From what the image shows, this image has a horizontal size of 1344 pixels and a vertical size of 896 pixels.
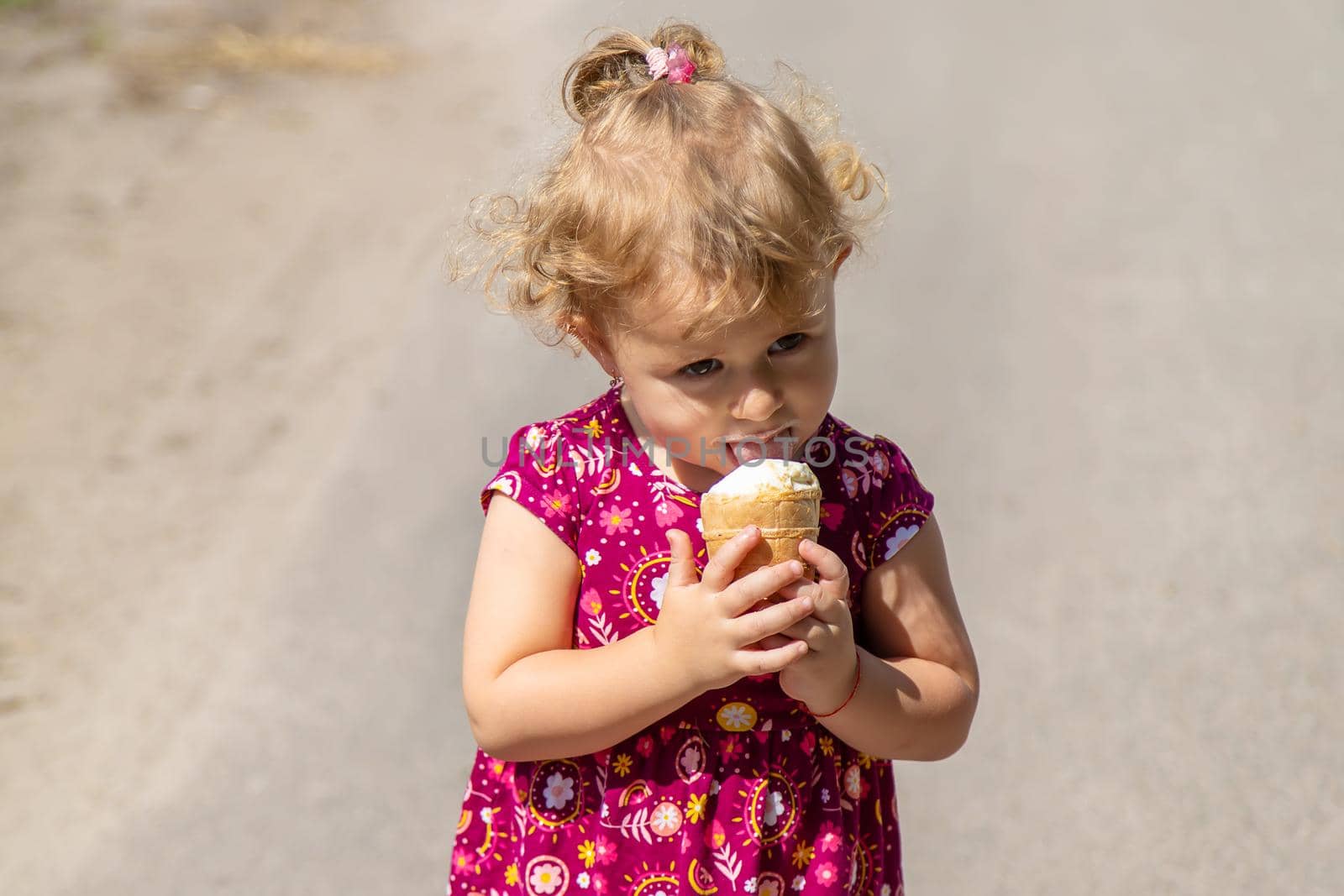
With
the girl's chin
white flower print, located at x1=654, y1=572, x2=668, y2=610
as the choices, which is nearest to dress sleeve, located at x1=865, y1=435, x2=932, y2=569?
the girl's chin

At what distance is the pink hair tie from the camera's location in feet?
6.19

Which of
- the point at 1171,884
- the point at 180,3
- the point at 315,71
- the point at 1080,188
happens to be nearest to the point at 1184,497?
the point at 1171,884

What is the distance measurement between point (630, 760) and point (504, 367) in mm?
3135

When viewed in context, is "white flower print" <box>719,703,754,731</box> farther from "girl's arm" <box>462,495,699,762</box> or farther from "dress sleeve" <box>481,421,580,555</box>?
"dress sleeve" <box>481,421,580,555</box>

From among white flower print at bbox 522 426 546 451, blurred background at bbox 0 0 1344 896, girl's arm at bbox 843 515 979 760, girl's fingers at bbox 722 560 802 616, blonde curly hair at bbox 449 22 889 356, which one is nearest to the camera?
girl's fingers at bbox 722 560 802 616

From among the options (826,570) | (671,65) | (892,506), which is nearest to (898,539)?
(892,506)

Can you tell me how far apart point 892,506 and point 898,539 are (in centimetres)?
5

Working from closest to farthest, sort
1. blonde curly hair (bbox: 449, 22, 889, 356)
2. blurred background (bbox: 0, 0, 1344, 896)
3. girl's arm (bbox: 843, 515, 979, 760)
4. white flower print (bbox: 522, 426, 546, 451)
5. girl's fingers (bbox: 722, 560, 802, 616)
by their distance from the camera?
girl's fingers (bbox: 722, 560, 802, 616), blonde curly hair (bbox: 449, 22, 889, 356), girl's arm (bbox: 843, 515, 979, 760), white flower print (bbox: 522, 426, 546, 451), blurred background (bbox: 0, 0, 1344, 896)

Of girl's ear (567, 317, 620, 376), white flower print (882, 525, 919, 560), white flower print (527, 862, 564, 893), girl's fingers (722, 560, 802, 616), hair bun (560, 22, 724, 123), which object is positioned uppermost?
hair bun (560, 22, 724, 123)

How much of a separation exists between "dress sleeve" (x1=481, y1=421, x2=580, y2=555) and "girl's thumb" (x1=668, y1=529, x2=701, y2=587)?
0.72 feet

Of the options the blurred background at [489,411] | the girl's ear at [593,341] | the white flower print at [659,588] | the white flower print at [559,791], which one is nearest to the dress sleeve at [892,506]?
the white flower print at [659,588]

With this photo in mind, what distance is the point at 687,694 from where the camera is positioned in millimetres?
1694

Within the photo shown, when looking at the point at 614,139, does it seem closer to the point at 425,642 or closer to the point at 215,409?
the point at 425,642

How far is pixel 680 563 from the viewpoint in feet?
5.57
